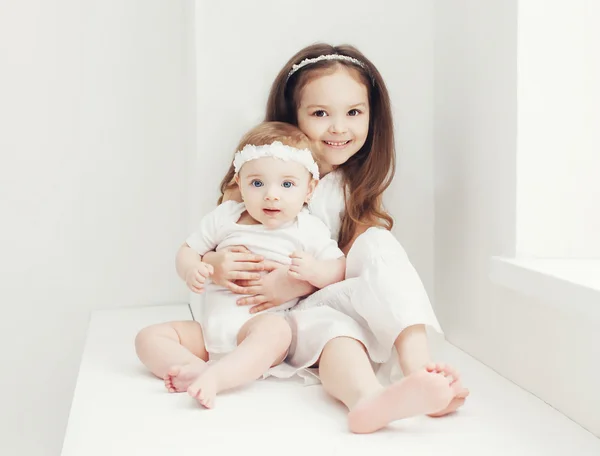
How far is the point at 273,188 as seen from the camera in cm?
124

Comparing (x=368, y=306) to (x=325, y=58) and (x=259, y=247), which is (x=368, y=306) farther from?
(x=325, y=58)

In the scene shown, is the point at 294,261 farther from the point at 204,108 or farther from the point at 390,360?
the point at 204,108

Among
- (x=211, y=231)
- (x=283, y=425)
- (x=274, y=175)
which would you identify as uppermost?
(x=274, y=175)

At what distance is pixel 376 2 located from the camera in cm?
154

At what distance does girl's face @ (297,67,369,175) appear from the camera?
1.37 m

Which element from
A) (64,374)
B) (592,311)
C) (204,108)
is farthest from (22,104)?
(592,311)

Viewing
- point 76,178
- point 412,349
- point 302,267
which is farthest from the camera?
point 76,178

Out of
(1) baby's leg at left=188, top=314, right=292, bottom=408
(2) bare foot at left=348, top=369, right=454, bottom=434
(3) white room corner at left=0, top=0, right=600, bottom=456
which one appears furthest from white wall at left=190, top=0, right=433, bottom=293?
(2) bare foot at left=348, top=369, right=454, bottom=434

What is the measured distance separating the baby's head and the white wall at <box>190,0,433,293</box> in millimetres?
227

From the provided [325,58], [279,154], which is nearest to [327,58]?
[325,58]

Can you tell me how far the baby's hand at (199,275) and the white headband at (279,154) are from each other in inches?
8.3

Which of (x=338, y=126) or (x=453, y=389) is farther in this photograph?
(x=338, y=126)

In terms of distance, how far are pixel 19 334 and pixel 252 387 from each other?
2.72ft

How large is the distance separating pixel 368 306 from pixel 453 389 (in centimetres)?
26
